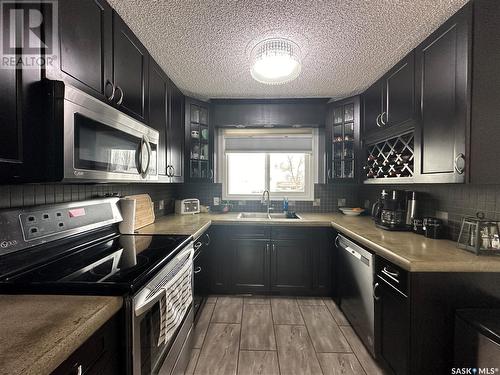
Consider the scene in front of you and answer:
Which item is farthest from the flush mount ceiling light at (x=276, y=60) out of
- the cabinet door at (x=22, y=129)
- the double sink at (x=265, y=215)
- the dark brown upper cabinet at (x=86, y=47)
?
the double sink at (x=265, y=215)

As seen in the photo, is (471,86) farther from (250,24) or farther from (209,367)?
(209,367)

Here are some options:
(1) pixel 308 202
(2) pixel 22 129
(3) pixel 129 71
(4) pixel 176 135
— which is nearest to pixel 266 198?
(1) pixel 308 202

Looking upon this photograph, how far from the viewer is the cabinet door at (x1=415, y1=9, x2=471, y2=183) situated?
1269 mm

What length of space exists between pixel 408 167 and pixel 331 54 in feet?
3.50

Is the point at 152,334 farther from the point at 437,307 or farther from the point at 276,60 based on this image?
the point at 276,60

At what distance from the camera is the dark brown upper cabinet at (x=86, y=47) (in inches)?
37.0

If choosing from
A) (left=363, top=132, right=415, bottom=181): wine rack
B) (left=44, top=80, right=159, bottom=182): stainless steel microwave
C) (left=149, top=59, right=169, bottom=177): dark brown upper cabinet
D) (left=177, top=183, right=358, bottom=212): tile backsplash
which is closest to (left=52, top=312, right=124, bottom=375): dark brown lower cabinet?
(left=44, top=80, right=159, bottom=182): stainless steel microwave

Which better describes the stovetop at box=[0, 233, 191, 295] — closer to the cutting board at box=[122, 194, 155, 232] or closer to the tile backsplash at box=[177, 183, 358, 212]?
the cutting board at box=[122, 194, 155, 232]

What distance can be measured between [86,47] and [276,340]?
228cm

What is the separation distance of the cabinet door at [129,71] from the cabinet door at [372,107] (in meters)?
2.04

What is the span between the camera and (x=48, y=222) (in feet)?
3.83

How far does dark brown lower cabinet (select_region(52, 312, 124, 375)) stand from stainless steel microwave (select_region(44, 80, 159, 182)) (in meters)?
0.57

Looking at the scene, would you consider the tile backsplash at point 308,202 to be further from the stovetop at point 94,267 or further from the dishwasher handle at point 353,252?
the stovetop at point 94,267

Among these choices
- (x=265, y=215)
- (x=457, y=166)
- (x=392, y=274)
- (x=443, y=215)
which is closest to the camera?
(x=457, y=166)
